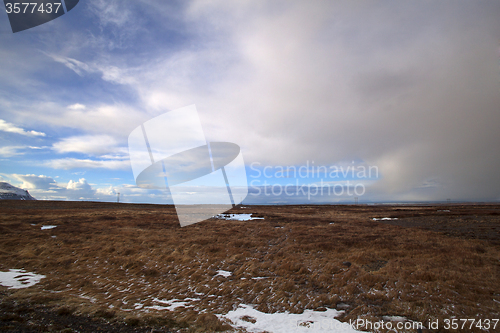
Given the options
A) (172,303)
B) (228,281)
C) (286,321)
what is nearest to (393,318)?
(286,321)

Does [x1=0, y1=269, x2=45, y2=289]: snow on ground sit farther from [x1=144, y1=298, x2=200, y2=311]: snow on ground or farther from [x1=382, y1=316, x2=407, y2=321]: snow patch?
[x1=382, y1=316, x2=407, y2=321]: snow patch

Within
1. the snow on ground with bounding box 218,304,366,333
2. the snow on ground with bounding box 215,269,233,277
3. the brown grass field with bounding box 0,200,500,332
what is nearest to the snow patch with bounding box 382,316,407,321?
the brown grass field with bounding box 0,200,500,332

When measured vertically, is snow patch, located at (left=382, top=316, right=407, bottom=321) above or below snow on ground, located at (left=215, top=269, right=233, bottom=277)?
above

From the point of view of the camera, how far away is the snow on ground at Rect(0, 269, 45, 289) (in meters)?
10.7

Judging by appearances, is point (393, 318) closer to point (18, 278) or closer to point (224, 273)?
point (224, 273)

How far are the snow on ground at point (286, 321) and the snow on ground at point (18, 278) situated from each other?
1077cm

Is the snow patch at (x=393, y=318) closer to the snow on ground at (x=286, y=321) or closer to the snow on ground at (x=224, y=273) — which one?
the snow on ground at (x=286, y=321)

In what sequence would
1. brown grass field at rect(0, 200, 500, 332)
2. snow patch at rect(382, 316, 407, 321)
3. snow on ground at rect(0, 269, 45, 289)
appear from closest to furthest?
snow patch at rect(382, 316, 407, 321) < brown grass field at rect(0, 200, 500, 332) < snow on ground at rect(0, 269, 45, 289)

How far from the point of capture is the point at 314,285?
11.0 metres

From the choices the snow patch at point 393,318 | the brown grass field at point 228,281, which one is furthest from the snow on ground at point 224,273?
the snow patch at point 393,318

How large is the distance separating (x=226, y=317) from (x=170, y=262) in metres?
8.56

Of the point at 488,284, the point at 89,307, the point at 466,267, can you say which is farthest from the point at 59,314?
the point at 466,267

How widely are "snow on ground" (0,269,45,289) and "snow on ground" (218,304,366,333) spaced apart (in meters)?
10.8

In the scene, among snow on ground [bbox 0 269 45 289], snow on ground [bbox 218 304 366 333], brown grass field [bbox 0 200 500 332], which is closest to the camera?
snow on ground [bbox 218 304 366 333]
